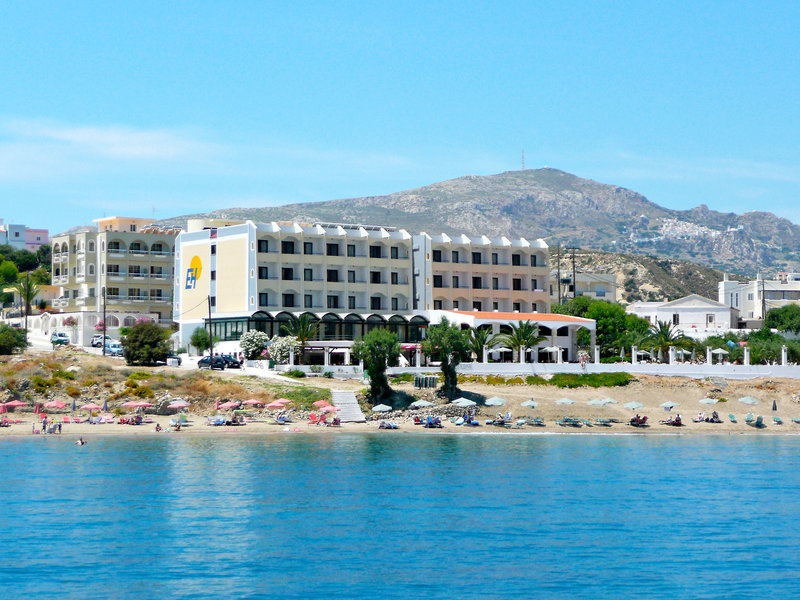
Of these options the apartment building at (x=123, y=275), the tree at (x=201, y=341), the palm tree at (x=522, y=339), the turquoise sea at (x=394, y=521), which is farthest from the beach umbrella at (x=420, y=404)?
the apartment building at (x=123, y=275)

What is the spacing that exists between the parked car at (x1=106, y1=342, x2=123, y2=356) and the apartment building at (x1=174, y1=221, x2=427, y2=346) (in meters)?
9.00

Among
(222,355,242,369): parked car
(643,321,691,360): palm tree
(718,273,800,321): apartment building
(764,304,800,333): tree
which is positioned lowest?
(222,355,242,369): parked car

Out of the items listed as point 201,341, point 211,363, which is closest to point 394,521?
point 211,363

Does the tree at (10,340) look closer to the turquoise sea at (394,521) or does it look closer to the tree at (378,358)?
the turquoise sea at (394,521)

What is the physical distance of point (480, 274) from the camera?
435 feet

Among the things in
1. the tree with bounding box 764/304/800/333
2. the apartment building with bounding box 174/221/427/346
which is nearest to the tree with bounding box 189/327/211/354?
the apartment building with bounding box 174/221/427/346

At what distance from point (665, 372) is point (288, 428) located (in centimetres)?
4041

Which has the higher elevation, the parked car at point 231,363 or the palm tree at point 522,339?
the palm tree at point 522,339

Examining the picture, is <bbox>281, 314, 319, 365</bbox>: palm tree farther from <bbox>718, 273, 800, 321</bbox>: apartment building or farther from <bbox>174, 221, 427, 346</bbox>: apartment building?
<bbox>718, 273, 800, 321</bbox>: apartment building

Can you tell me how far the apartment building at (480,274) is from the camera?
129500 mm

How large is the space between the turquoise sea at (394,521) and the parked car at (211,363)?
84.6 feet

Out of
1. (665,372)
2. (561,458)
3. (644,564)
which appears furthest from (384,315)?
(644,564)

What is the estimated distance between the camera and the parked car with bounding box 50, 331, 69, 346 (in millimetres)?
124688

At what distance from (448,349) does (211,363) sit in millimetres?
25169
